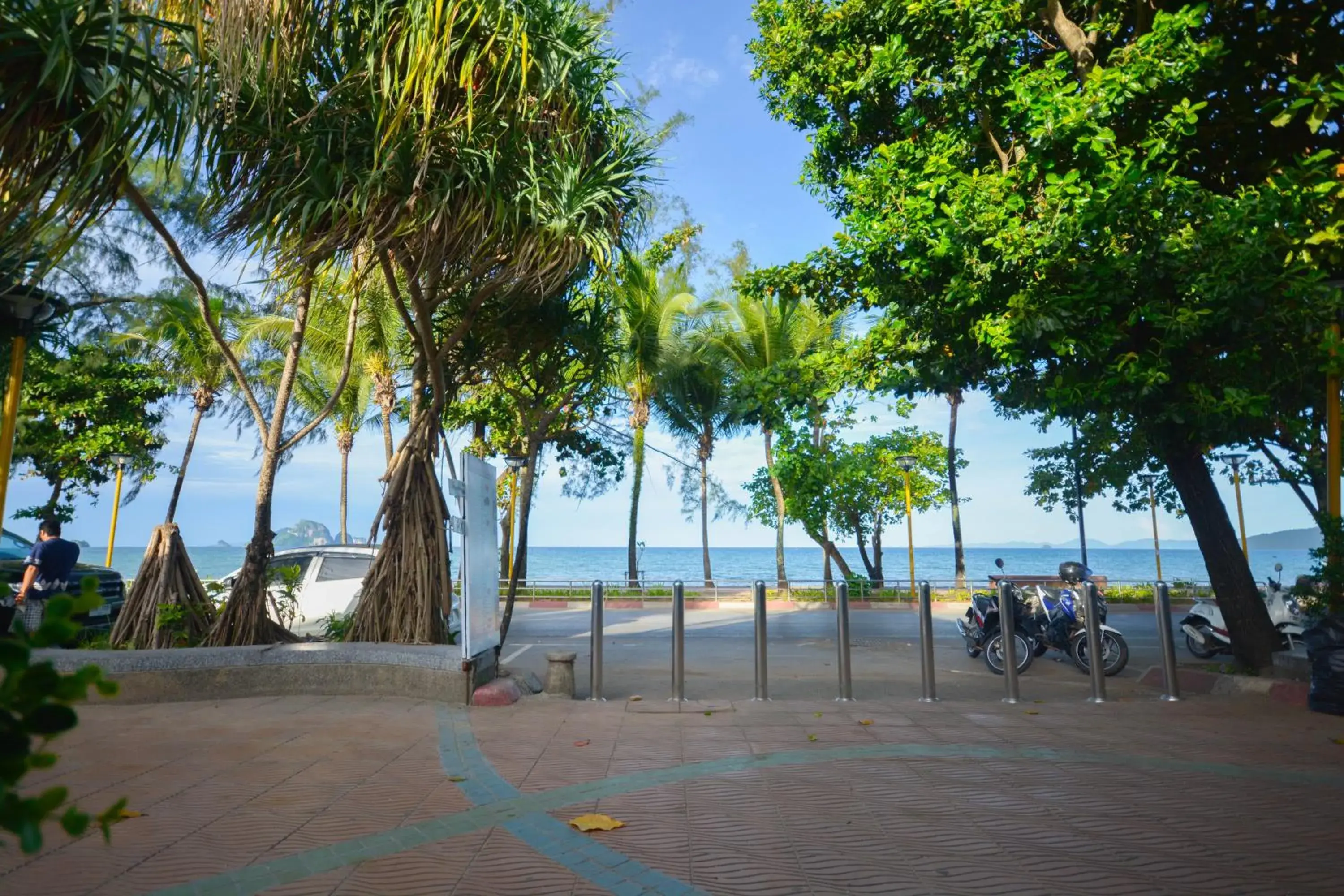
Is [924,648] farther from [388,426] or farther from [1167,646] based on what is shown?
[388,426]

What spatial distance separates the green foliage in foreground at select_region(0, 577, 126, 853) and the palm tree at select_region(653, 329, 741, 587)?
24505 mm

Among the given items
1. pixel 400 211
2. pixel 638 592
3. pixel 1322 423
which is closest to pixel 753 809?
pixel 400 211

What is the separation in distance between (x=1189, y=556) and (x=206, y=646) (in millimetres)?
217770

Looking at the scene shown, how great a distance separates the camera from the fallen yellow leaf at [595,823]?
4.13 metres

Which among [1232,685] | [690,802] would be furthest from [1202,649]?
[690,802]

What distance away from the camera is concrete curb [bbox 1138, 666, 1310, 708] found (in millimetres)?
7965

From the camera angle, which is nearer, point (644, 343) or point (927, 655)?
point (927, 655)

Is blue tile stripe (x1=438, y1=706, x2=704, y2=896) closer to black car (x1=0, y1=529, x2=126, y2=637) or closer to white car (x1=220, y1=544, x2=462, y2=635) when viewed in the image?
white car (x1=220, y1=544, x2=462, y2=635)

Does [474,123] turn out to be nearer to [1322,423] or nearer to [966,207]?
[966,207]

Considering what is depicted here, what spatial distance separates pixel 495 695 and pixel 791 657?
6.18 metres

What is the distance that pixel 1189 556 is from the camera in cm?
19050

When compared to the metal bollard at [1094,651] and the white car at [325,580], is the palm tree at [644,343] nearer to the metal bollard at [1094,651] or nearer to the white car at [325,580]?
the white car at [325,580]

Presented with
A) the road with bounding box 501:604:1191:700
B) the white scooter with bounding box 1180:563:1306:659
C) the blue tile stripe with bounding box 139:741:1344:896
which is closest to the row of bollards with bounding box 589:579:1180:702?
the road with bounding box 501:604:1191:700

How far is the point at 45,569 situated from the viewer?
8930mm
